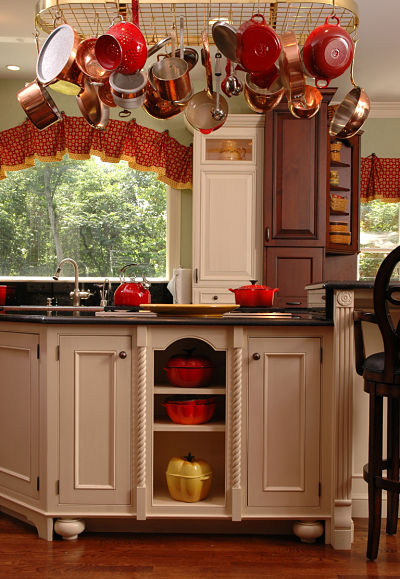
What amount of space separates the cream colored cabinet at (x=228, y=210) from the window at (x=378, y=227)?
1397mm

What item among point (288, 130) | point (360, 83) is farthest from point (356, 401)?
point (360, 83)

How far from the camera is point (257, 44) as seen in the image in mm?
1976

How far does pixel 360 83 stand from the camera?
15.9ft

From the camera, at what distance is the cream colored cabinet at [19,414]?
2.34 m

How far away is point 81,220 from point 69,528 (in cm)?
323

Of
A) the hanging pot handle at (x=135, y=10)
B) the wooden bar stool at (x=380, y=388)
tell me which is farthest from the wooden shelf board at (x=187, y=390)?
the hanging pot handle at (x=135, y=10)

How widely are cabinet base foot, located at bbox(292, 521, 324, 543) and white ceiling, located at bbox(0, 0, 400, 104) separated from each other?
9.11 feet

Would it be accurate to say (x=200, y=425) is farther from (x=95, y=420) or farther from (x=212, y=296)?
(x=212, y=296)

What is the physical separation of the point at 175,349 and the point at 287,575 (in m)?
0.97

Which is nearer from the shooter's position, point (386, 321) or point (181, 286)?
point (386, 321)

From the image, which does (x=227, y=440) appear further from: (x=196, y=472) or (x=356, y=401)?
(x=356, y=401)

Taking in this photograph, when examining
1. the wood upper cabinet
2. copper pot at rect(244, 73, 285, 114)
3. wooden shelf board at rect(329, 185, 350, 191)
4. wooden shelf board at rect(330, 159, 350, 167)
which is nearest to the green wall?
the wood upper cabinet

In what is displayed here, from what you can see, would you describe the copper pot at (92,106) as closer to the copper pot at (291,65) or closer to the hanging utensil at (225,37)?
the hanging utensil at (225,37)

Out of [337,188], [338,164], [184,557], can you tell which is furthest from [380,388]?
[338,164]
